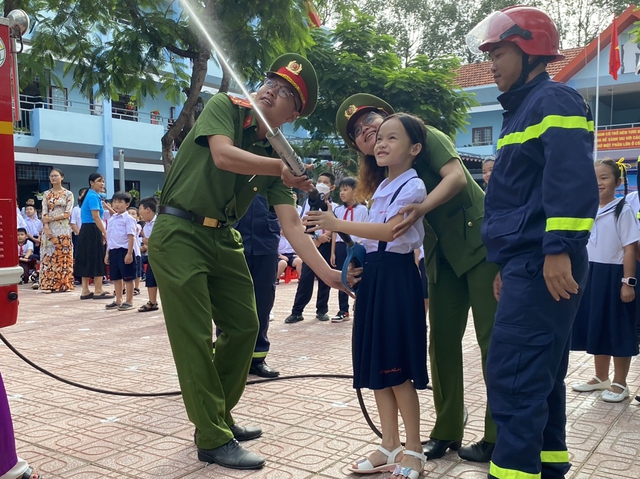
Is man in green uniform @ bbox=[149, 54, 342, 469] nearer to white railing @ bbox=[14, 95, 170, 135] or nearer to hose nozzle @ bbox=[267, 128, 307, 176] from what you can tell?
hose nozzle @ bbox=[267, 128, 307, 176]

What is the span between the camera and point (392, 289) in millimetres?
2939

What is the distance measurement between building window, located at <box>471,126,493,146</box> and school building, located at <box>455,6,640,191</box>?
83 mm

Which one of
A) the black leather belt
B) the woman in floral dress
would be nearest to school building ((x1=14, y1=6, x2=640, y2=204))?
the woman in floral dress

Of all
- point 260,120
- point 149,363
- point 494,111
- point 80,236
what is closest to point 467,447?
point 260,120

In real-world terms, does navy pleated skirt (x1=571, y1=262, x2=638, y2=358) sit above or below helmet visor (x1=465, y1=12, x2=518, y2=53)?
below

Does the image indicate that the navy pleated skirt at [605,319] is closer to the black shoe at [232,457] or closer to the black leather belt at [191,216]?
the black shoe at [232,457]

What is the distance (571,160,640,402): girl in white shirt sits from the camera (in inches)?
176

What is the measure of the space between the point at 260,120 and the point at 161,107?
23794 millimetres

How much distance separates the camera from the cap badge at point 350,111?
346 cm

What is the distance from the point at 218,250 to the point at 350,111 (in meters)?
1.07

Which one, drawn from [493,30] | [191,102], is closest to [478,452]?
[493,30]

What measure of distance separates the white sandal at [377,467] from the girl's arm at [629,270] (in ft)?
7.94

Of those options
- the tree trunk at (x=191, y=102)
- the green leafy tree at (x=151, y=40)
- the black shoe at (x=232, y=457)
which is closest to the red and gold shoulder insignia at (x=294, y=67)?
the black shoe at (x=232, y=457)

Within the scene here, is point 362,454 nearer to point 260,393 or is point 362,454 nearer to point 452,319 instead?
point 452,319
